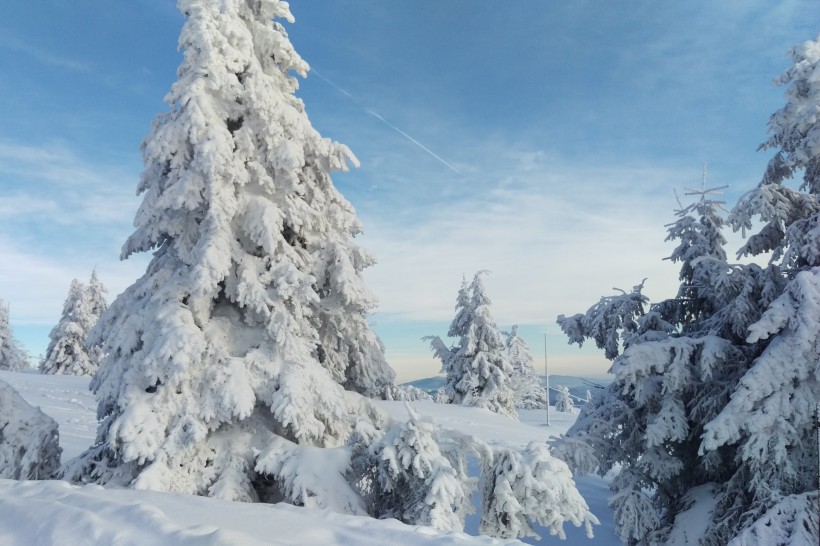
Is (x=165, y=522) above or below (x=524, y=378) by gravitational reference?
below

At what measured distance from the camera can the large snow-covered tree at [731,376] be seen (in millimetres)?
7961

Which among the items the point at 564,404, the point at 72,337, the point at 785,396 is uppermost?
the point at 72,337

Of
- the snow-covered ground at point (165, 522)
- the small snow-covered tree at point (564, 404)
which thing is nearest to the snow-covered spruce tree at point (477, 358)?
the small snow-covered tree at point (564, 404)

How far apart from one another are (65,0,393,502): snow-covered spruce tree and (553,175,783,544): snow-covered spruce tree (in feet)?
15.6

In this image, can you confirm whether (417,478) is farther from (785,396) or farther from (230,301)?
(785,396)

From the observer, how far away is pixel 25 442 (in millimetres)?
9141

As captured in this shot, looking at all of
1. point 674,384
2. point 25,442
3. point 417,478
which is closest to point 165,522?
point 417,478

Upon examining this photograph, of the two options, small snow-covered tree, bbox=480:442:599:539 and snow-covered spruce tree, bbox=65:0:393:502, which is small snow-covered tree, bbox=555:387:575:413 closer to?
snow-covered spruce tree, bbox=65:0:393:502

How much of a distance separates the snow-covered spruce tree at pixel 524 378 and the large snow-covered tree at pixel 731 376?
31860 millimetres

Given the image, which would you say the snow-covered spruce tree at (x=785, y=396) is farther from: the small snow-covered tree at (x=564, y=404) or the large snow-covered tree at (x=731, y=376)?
the small snow-covered tree at (x=564, y=404)

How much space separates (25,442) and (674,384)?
11.1 m

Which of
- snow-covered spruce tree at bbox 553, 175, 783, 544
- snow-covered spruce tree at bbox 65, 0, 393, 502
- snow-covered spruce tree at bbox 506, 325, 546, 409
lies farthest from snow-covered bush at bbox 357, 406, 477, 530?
snow-covered spruce tree at bbox 506, 325, 546, 409

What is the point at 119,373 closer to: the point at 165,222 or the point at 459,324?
the point at 165,222

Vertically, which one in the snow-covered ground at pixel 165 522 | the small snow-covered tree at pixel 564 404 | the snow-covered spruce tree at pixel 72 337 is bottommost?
the snow-covered ground at pixel 165 522
